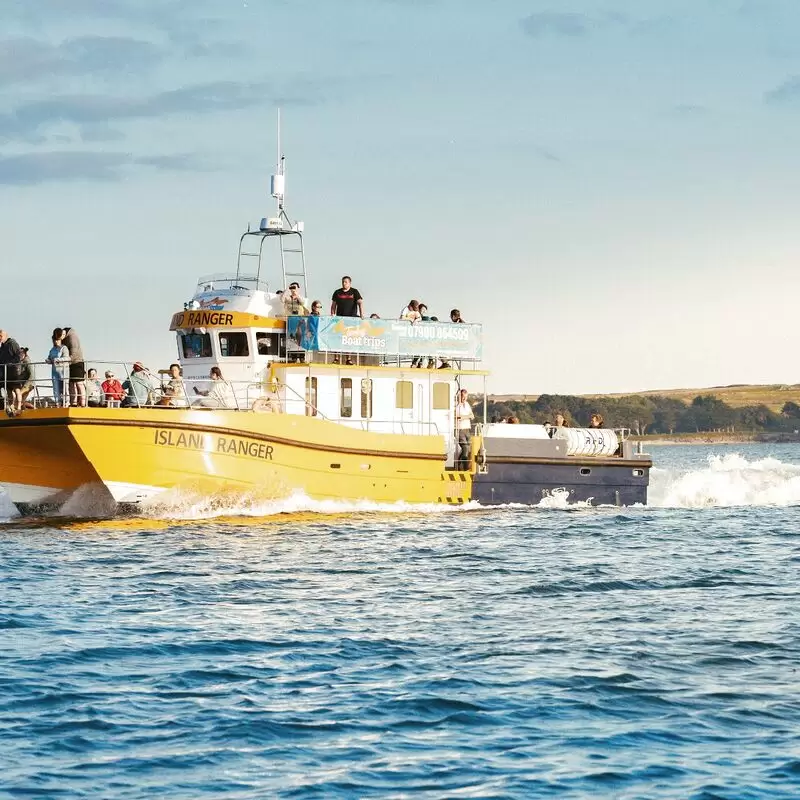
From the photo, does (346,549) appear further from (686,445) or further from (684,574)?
(686,445)

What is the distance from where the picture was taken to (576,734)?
990 centimetres

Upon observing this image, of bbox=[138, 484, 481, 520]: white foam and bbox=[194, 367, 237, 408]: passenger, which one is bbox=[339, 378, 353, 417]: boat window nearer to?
bbox=[138, 484, 481, 520]: white foam

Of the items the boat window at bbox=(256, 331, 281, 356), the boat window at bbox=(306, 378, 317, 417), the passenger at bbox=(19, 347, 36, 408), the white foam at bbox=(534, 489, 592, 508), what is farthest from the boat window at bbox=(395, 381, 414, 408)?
the passenger at bbox=(19, 347, 36, 408)

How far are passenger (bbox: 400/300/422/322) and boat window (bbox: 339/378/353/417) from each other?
2.06 meters

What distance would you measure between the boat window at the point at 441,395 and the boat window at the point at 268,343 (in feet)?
12.5

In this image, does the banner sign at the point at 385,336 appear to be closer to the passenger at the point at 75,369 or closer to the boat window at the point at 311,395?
the boat window at the point at 311,395

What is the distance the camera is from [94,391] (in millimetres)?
24312

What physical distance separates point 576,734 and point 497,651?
2.95 metres

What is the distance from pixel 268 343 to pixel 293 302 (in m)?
1.02

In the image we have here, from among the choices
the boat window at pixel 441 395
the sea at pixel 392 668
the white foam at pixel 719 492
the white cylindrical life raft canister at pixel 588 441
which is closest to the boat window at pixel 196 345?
the boat window at pixel 441 395

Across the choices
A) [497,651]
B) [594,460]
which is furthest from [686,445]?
[497,651]

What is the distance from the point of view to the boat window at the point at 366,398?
27969 millimetres

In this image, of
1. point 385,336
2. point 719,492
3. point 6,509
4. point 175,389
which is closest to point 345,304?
point 385,336

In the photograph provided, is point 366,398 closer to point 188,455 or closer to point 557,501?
point 557,501
